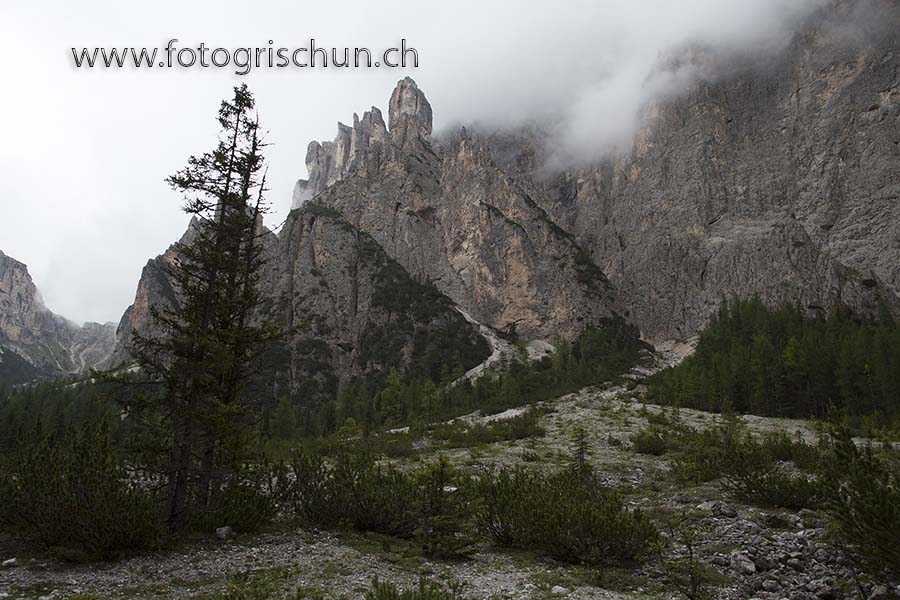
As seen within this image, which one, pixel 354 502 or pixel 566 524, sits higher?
pixel 354 502

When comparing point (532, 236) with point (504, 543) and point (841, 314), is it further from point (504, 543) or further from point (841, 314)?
point (504, 543)

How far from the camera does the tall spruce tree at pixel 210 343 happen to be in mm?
11445

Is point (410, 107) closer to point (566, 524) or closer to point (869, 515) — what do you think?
point (566, 524)

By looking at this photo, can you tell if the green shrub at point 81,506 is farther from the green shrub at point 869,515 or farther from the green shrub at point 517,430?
the green shrub at point 517,430

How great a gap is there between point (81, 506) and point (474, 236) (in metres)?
123

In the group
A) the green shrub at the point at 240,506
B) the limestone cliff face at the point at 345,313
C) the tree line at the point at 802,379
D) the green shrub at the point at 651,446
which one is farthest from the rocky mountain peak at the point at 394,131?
the green shrub at the point at 240,506

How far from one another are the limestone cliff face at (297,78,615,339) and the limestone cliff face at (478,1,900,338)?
12.6 metres

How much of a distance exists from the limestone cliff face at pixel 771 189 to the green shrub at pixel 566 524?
92.2 m

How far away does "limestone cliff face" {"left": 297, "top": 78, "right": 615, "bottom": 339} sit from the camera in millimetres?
120625

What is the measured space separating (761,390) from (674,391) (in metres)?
8.16

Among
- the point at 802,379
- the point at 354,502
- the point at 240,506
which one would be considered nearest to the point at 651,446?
the point at 354,502

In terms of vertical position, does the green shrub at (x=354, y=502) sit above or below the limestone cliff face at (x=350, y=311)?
below

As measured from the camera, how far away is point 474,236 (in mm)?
129500

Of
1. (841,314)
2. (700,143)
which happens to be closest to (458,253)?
(700,143)
